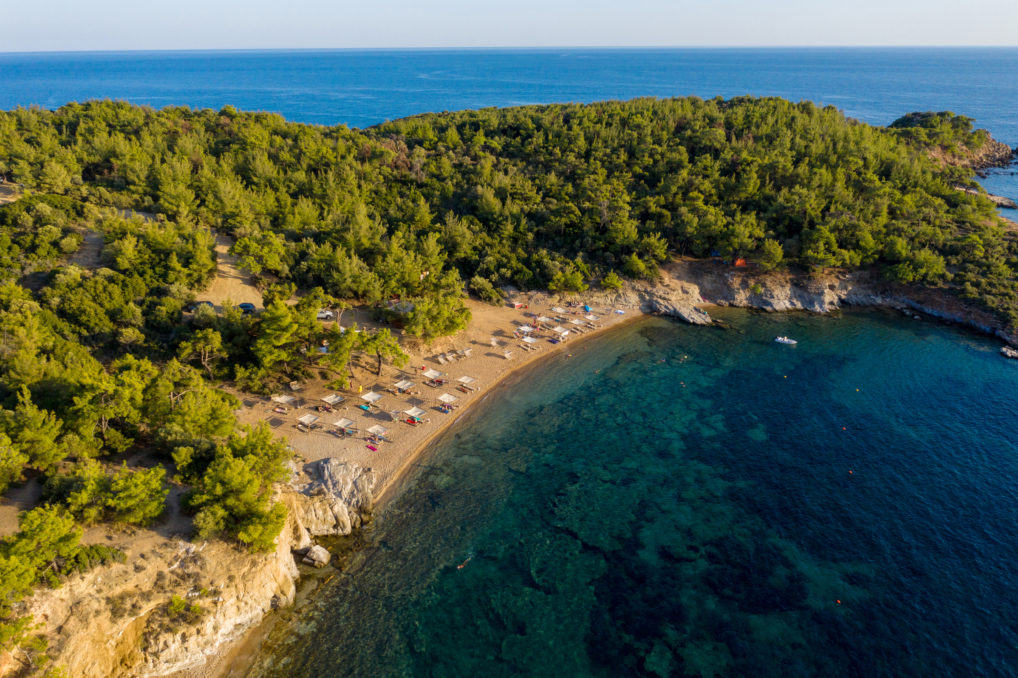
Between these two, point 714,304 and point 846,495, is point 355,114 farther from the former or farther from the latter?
point 846,495

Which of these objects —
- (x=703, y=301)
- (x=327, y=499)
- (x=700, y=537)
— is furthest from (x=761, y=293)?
(x=327, y=499)

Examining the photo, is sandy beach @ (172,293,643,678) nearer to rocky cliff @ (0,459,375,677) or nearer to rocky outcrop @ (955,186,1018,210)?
rocky cliff @ (0,459,375,677)

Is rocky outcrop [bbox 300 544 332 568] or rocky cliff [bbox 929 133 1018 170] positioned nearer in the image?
rocky outcrop [bbox 300 544 332 568]

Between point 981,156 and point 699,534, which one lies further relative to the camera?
point 981,156

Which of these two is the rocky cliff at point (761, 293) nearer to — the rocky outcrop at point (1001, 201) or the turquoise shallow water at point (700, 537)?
the turquoise shallow water at point (700, 537)

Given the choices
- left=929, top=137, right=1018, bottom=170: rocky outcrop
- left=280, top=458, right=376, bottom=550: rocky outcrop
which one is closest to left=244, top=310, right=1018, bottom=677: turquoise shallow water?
left=280, top=458, right=376, bottom=550: rocky outcrop

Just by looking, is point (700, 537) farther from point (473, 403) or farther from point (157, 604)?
point (157, 604)

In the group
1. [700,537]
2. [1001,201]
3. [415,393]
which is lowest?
[700,537]
